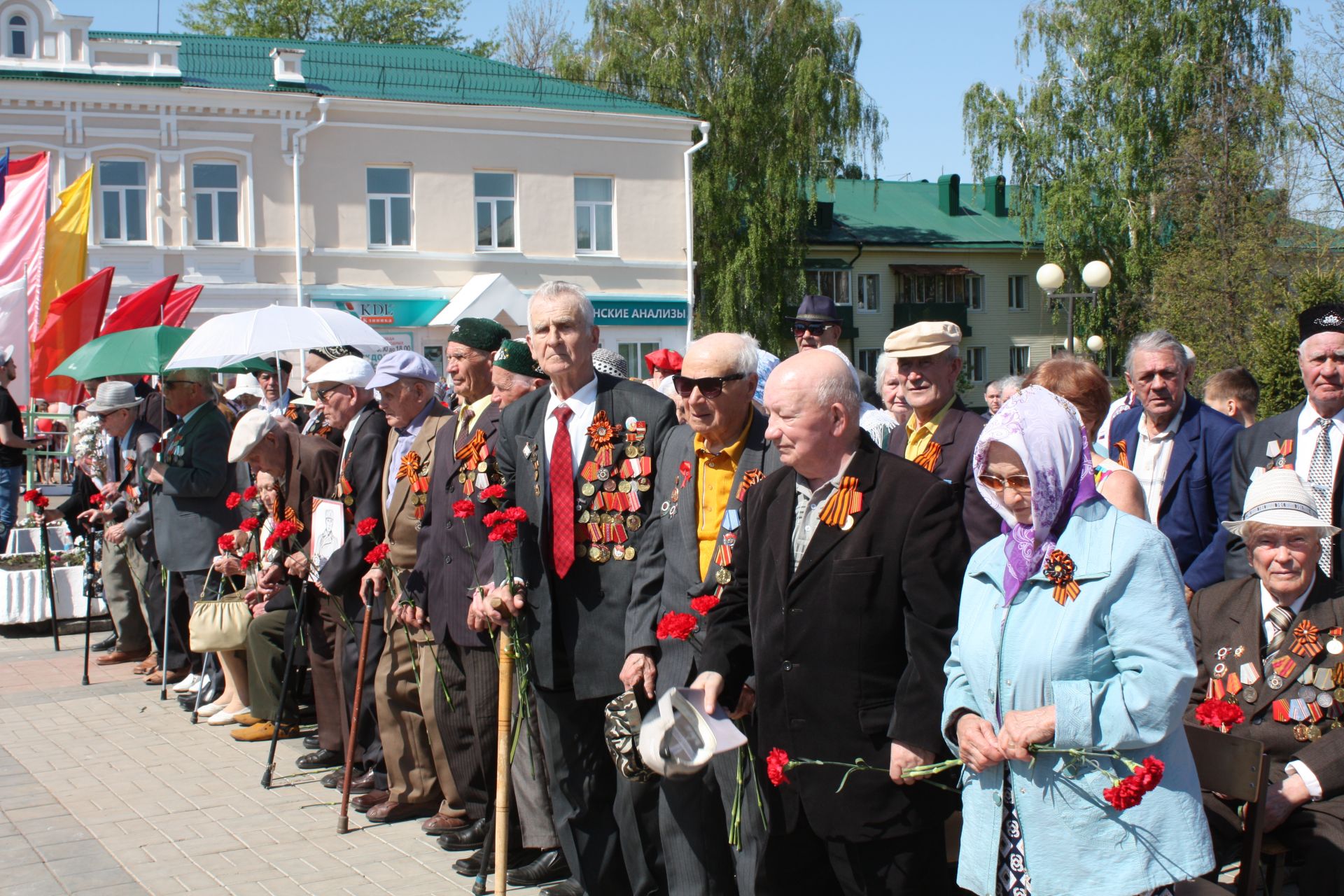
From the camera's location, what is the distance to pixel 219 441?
8.45 meters

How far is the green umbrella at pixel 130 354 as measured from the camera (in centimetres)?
986

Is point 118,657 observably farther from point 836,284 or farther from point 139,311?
point 836,284

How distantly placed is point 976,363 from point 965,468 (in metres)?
44.9

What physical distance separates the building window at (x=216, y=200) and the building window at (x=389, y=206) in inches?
107

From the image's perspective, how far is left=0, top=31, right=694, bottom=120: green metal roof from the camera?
27.0 metres

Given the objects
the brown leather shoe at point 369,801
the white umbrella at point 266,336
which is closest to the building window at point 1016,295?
the white umbrella at point 266,336

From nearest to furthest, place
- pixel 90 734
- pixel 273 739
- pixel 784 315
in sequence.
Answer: pixel 273 739 → pixel 90 734 → pixel 784 315

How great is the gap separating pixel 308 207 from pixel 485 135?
4.16 metres

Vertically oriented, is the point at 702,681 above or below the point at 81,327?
below

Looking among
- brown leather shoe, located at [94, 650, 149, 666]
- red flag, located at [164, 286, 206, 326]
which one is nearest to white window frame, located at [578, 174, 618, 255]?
red flag, located at [164, 286, 206, 326]

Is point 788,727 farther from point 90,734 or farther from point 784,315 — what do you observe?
point 784,315

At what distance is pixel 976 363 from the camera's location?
159ft

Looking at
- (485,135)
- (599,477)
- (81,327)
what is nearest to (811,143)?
(485,135)

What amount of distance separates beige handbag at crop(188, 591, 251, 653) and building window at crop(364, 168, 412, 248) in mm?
20613
